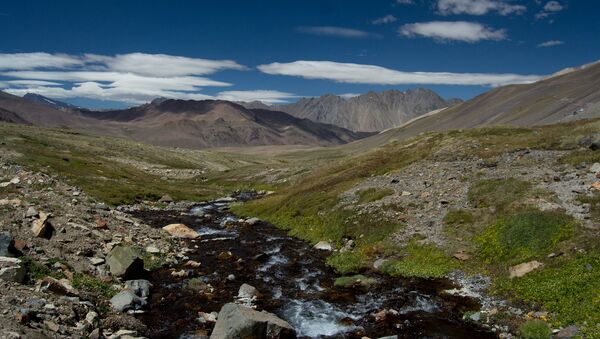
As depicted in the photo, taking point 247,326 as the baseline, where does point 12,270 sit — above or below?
above

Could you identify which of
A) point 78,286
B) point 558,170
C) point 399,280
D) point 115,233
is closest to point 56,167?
point 115,233

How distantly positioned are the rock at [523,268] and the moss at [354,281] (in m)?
9.57

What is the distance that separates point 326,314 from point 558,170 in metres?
31.8

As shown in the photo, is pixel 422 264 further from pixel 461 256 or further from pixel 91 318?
pixel 91 318

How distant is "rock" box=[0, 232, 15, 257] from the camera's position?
26.8m

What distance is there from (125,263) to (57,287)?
7.22 m

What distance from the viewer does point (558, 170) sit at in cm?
4484

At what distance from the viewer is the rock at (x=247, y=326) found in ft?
73.9

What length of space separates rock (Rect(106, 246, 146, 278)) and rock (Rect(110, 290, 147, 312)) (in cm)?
403

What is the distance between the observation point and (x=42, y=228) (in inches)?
1304

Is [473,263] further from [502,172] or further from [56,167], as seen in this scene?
[56,167]

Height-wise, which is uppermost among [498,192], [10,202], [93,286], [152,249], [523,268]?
[498,192]

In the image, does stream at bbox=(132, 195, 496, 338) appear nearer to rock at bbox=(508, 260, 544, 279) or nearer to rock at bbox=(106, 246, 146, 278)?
rock at bbox=(106, 246, 146, 278)

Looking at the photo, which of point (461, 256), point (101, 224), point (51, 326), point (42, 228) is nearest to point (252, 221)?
point (101, 224)
